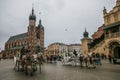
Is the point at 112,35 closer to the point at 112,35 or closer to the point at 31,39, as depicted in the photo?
the point at 112,35

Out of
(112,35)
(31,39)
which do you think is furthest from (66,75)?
(31,39)

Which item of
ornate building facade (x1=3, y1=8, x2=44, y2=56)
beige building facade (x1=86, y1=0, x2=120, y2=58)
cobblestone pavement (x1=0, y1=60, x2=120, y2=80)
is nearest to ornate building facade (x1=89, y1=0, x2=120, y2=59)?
beige building facade (x1=86, y1=0, x2=120, y2=58)

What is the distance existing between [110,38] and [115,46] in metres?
2.28

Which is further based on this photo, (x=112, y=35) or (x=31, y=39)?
(x=31, y=39)

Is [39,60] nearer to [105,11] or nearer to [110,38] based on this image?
[110,38]

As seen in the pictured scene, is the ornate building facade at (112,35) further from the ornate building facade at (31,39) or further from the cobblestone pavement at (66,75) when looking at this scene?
the ornate building facade at (31,39)

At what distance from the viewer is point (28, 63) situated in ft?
42.5

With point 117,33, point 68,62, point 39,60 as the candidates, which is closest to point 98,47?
point 117,33

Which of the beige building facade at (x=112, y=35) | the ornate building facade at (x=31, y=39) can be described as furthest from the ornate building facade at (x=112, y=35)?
the ornate building facade at (x=31, y=39)

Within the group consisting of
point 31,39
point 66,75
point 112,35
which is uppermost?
point 31,39

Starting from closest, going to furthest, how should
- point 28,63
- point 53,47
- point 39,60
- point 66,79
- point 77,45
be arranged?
point 66,79
point 28,63
point 39,60
point 53,47
point 77,45

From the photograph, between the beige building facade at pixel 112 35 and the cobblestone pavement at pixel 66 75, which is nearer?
the cobblestone pavement at pixel 66 75

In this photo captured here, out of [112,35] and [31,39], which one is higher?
[31,39]

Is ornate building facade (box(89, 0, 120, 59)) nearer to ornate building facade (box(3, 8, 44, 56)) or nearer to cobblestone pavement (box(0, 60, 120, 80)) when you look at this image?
cobblestone pavement (box(0, 60, 120, 80))
